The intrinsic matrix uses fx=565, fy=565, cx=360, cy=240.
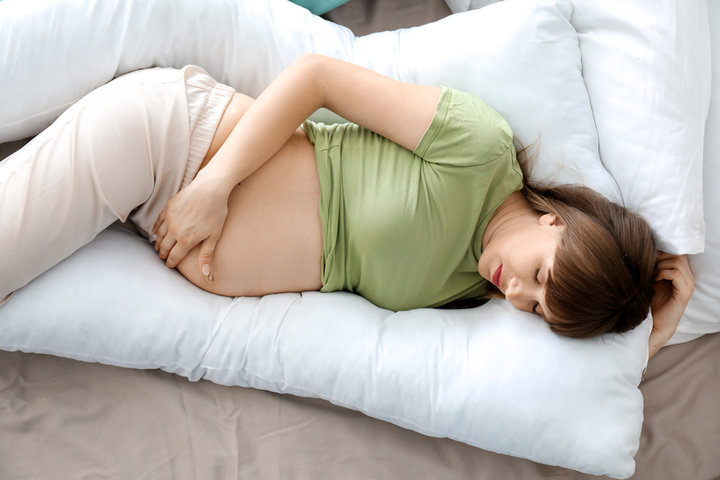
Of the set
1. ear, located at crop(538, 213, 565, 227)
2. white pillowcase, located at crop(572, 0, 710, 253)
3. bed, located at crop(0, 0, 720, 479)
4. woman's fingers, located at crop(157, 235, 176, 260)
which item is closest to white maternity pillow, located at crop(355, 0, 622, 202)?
white pillowcase, located at crop(572, 0, 710, 253)

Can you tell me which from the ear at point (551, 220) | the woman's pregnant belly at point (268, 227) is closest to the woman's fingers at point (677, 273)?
the ear at point (551, 220)

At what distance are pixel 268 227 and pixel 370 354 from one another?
292 millimetres

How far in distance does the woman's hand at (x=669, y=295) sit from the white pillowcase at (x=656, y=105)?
6cm

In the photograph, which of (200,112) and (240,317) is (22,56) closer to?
(200,112)

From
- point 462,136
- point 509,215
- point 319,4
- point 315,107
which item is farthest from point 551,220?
point 319,4

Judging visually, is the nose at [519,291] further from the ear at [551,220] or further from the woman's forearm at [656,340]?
the woman's forearm at [656,340]

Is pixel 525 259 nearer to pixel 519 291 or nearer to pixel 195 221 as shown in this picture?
pixel 519 291

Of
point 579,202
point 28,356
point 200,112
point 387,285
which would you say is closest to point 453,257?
point 387,285

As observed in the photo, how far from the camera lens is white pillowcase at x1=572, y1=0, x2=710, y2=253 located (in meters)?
1.03

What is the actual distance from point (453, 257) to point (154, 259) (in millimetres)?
557

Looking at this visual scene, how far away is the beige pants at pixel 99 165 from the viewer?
0.87m

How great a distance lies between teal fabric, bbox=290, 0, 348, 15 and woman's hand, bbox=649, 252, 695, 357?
88cm

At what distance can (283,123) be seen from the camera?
3.25 ft

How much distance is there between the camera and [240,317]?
1030mm
